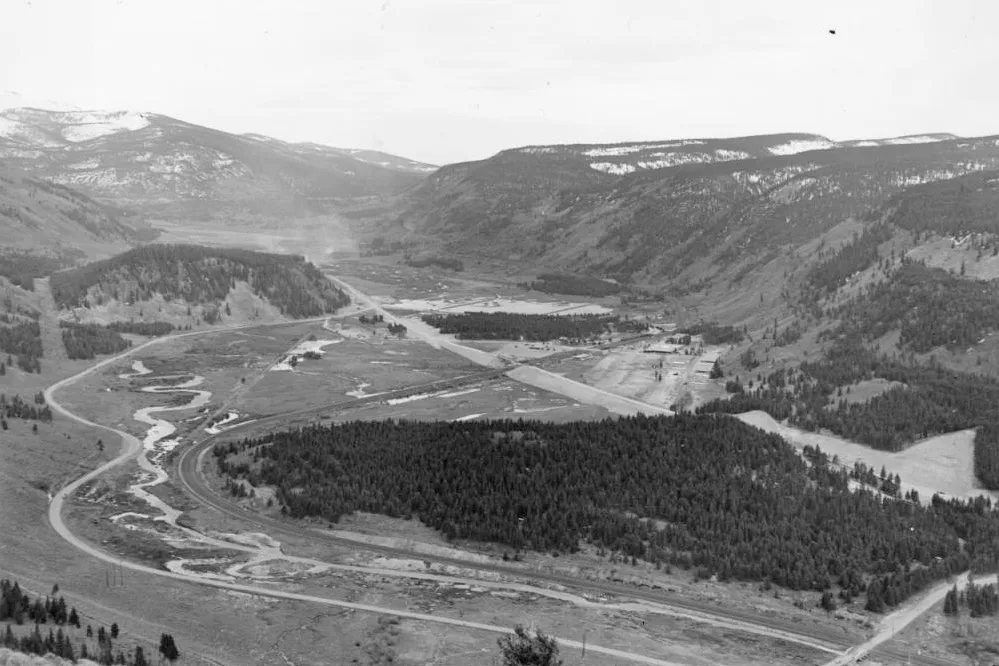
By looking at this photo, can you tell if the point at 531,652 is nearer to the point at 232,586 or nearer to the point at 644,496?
the point at 232,586

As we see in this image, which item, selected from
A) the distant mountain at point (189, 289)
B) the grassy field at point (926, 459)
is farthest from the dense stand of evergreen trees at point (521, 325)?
the grassy field at point (926, 459)

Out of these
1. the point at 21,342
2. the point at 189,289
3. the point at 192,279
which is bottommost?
the point at 21,342

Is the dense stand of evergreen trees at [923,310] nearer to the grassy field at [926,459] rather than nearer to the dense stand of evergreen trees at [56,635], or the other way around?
the grassy field at [926,459]

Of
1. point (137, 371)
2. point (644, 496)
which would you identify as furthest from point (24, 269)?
point (644, 496)

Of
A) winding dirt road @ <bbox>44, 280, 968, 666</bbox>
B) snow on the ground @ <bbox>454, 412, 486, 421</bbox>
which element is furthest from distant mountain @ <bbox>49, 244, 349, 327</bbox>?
winding dirt road @ <bbox>44, 280, 968, 666</bbox>

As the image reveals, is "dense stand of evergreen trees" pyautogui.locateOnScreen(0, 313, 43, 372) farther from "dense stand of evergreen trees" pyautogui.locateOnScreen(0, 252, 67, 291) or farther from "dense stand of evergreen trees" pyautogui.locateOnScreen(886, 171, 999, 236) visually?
"dense stand of evergreen trees" pyautogui.locateOnScreen(886, 171, 999, 236)

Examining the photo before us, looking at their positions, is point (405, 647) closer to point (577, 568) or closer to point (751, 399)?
point (577, 568)
